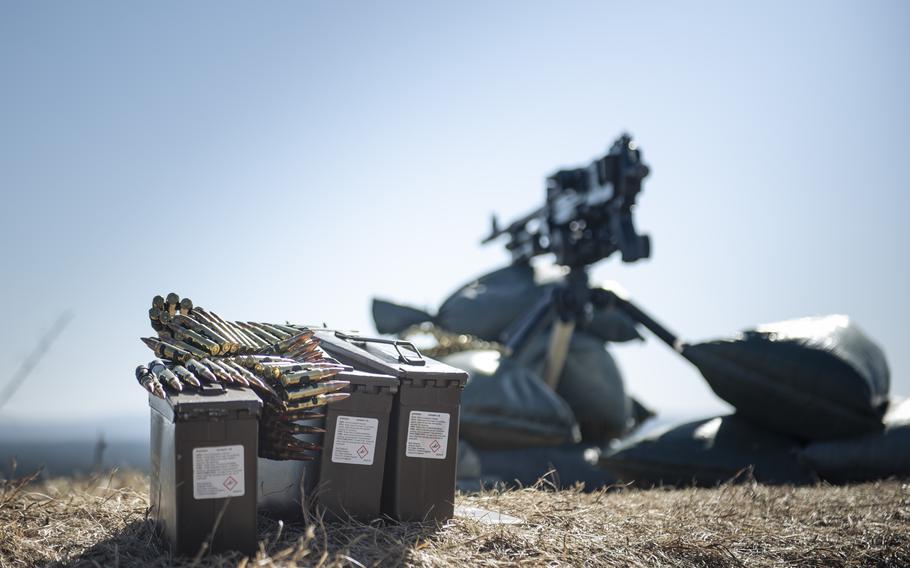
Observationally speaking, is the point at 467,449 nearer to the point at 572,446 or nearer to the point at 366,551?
the point at 572,446

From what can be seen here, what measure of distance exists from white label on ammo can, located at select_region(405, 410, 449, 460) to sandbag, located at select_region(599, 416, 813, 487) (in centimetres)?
279

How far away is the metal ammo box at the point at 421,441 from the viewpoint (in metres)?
2.47

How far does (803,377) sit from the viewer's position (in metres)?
4.77

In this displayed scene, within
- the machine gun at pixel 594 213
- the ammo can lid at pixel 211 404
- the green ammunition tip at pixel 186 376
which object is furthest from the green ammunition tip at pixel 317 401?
the machine gun at pixel 594 213

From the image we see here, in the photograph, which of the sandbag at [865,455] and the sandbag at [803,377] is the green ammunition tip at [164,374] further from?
the sandbag at [865,455]

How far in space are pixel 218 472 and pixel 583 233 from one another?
165 inches

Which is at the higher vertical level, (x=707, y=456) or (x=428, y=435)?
(x=428, y=435)

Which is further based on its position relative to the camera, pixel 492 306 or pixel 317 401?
pixel 492 306

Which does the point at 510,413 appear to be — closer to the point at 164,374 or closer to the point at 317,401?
the point at 317,401

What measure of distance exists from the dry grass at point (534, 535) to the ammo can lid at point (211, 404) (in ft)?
1.13

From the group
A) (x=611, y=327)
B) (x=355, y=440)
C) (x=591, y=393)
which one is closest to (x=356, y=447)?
(x=355, y=440)

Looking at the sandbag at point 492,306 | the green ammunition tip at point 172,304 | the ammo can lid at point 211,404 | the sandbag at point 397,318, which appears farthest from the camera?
the sandbag at point 397,318

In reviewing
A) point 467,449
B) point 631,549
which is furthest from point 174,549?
point 467,449

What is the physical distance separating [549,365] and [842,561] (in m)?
3.63
